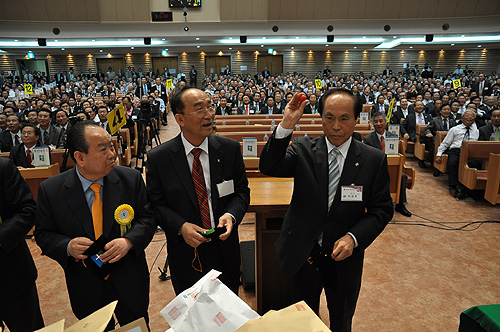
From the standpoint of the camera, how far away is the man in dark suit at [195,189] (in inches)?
69.4

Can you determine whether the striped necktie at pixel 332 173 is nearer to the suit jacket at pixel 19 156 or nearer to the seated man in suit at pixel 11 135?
the suit jacket at pixel 19 156

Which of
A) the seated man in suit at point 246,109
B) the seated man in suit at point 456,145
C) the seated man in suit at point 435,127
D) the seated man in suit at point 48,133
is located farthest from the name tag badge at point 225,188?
the seated man in suit at point 246,109

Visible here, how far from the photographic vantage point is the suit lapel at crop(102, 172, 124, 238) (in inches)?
64.7

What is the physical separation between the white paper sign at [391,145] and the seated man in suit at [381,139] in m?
0.05

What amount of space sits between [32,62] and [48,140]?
25431mm

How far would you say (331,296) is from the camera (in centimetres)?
177

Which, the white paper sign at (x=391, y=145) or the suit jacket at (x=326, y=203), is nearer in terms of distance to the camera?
the suit jacket at (x=326, y=203)

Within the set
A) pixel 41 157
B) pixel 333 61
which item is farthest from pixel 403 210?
pixel 333 61

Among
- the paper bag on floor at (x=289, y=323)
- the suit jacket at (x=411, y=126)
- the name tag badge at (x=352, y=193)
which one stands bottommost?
the suit jacket at (x=411, y=126)

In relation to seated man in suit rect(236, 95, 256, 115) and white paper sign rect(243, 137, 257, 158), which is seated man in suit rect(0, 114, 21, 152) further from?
seated man in suit rect(236, 95, 256, 115)

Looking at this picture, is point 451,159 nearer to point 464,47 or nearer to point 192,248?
point 192,248

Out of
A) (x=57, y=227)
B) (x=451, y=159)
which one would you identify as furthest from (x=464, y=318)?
(x=451, y=159)

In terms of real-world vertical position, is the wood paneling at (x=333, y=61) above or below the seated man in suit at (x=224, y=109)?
above

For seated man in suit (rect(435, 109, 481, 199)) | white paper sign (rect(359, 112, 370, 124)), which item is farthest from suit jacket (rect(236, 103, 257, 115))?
seated man in suit (rect(435, 109, 481, 199))
